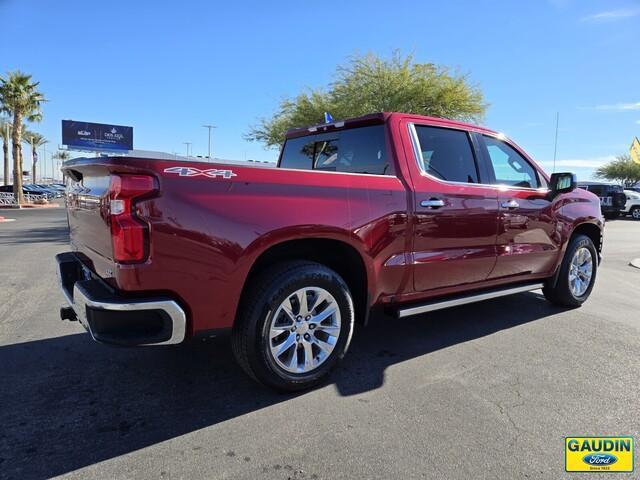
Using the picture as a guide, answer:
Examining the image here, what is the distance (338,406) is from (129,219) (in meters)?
1.73

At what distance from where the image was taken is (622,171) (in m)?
60.4

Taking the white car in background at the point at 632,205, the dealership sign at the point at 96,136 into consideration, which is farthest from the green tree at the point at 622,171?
the dealership sign at the point at 96,136

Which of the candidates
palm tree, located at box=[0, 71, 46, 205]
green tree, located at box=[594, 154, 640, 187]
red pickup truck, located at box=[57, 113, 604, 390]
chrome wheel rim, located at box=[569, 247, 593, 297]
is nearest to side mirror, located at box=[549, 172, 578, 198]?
red pickup truck, located at box=[57, 113, 604, 390]

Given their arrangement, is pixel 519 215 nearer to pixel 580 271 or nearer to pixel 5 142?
pixel 580 271

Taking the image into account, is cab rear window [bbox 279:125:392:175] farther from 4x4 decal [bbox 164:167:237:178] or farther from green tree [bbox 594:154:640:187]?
green tree [bbox 594:154:640:187]

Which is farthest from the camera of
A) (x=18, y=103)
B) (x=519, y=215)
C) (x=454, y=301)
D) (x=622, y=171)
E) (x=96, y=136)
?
(x=622, y=171)

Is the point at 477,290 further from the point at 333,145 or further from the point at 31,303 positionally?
the point at 31,303

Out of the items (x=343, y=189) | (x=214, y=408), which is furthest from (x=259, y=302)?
(x=343, y=189)

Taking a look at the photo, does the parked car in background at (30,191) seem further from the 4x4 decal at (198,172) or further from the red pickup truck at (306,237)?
the 4x4 decal at (198,172)

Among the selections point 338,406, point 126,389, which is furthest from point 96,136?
point 338,406

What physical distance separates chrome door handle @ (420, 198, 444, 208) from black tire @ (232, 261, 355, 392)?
0.97 meters

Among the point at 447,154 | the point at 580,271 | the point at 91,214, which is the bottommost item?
the point at 580,271

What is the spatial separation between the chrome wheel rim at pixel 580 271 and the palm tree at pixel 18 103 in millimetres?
34619

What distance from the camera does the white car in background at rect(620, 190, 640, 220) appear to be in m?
23.2
